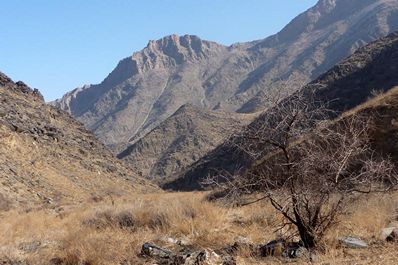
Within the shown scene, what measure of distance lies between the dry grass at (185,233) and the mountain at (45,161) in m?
16.5

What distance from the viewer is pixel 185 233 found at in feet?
28.8

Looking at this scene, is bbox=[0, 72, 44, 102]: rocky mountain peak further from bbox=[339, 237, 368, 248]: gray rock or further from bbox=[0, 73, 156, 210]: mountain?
bbox=[339, 237, 368, 248]: gray rock

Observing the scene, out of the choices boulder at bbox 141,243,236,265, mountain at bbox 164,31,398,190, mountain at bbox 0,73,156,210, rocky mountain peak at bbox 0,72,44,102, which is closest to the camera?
boulder at bbox 141,243,236,265

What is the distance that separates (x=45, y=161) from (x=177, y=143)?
260 ft

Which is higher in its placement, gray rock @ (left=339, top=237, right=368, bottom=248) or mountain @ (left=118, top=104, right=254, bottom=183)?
gray rock @ (left=339, top=237, right=368, bottom=248)

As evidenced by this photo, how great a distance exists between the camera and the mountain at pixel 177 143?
10838 centimetres

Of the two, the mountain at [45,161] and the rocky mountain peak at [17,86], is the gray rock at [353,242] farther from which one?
the rocky mountain peak at [17,86]

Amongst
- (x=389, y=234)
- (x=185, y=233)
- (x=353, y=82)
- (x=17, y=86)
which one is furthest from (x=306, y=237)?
(x=353, y=82)

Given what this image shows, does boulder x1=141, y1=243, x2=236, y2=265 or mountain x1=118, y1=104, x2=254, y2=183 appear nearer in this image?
boulder x1=141, y1=243, x2=236, y2=265


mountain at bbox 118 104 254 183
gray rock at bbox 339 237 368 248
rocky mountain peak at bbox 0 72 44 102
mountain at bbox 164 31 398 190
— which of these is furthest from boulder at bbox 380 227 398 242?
mountain at bbox 118 104 254 183

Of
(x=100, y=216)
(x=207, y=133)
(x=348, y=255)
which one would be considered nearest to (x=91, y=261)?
(x=348, y=255)

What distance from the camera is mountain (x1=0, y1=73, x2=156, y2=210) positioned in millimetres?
30703

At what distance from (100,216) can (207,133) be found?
102587mm

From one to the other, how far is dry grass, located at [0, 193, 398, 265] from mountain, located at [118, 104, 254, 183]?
3397 inches
